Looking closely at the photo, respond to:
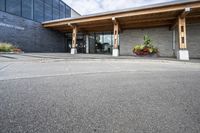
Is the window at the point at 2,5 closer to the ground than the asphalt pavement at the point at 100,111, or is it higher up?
higher up

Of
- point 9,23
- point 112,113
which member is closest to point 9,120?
point 112,113

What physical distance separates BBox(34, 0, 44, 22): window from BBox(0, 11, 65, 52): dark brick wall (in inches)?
47.7

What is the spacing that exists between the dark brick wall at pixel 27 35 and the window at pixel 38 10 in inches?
47.7

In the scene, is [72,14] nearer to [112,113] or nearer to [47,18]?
[47,18]

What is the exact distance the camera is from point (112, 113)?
2.44 m

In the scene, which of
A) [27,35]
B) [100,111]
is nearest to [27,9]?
[27,35]

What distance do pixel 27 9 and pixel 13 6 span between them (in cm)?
212

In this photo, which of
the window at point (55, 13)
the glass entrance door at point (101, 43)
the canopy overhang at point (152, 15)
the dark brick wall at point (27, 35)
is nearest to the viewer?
the canopy overhang at point (152, 15)

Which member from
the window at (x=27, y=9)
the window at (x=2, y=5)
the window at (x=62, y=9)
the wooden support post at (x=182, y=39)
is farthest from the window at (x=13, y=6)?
the wooden support post at (x=182, y=39)

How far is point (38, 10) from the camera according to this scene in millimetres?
23219

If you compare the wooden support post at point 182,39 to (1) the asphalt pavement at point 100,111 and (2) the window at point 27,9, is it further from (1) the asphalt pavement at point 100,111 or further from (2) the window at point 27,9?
(2) the window at point 27,9

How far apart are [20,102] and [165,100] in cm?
287

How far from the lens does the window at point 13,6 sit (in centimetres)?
1875

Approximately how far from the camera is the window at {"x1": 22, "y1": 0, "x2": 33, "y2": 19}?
20.8m
